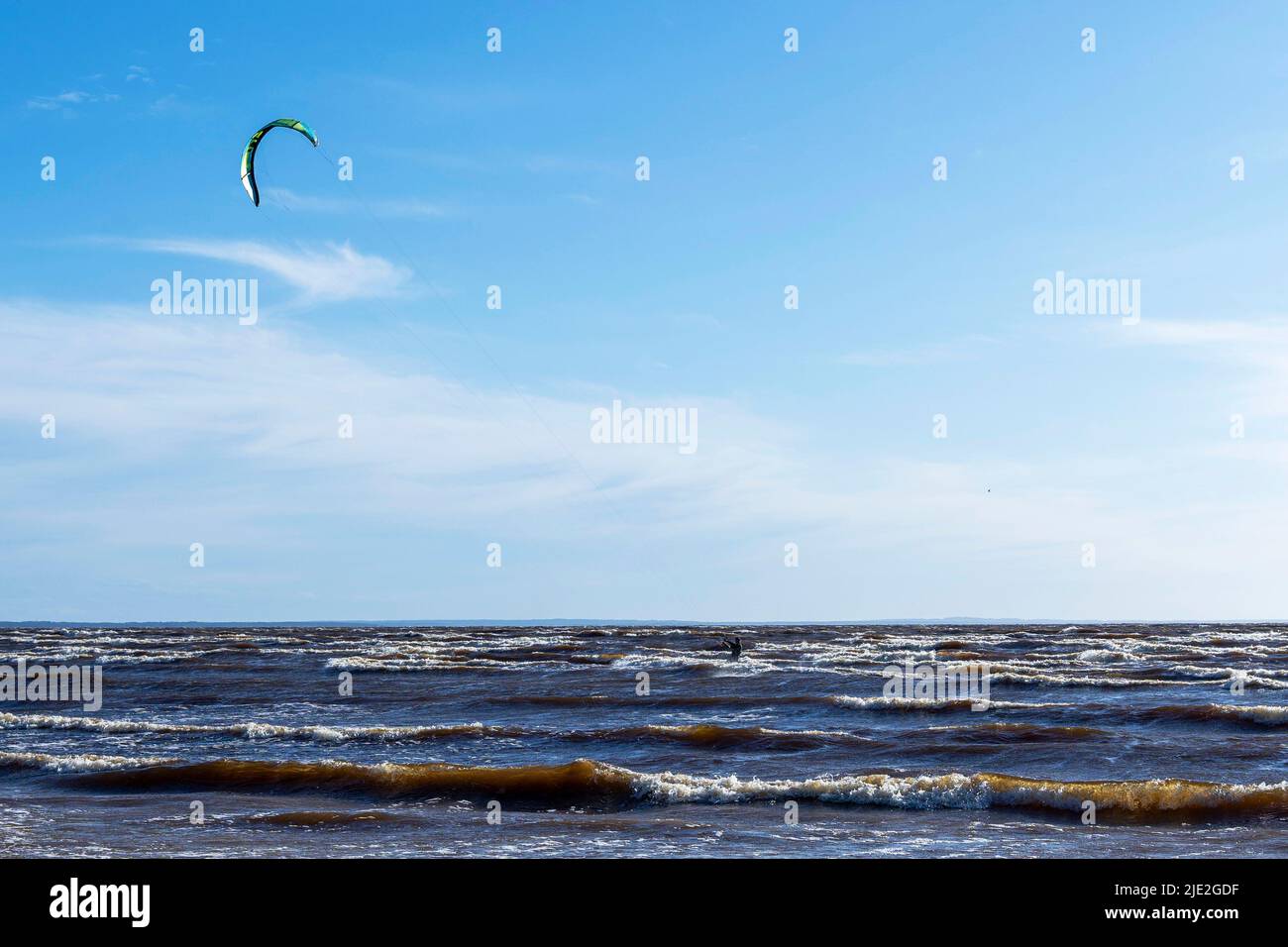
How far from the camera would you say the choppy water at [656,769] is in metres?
13.2

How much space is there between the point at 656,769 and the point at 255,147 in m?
19.4

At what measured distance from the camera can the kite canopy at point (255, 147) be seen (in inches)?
1099

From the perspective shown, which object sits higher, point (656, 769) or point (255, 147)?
point (255, 147)

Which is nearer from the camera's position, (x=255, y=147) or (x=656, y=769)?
(x=656, y=769)

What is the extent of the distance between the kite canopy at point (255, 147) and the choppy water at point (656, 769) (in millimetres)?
13101

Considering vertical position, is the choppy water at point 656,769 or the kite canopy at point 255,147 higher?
the kite canopy at point 255,147

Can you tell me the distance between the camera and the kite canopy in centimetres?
2791

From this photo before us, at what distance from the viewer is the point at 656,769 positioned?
18.5 meters

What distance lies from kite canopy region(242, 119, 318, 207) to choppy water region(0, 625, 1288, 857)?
1310 centimetres

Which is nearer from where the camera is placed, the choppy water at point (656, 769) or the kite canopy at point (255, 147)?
the choppy water at point (656, 769)

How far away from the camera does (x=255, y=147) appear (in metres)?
28.4
